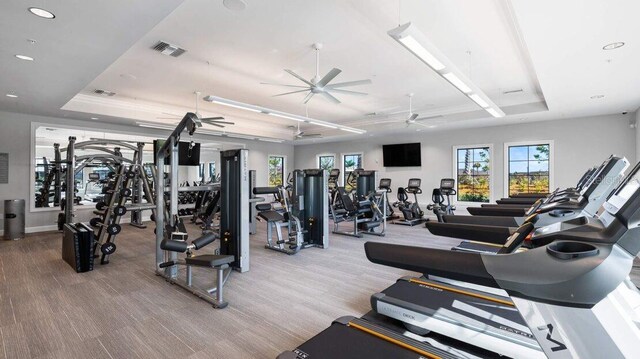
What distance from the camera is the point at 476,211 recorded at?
9.13ft

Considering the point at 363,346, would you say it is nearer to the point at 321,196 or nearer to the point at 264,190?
the point at 321,196

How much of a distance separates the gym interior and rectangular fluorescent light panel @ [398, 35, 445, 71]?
0.09ft

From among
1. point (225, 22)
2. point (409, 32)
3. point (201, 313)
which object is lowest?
point (201, 313)

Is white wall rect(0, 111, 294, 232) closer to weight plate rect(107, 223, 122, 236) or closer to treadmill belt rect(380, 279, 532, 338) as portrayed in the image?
weight plate rect(107, 223, 122, 236)

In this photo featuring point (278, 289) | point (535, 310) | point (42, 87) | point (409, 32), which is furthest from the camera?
point (42, 87)

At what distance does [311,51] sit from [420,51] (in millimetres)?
1921

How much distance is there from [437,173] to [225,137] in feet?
23.1

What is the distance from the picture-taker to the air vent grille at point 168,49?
162 inches

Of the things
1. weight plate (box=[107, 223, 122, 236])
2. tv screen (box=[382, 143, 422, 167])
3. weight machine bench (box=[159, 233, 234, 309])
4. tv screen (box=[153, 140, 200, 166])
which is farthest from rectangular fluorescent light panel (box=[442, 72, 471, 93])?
tv screen (box=[153, 140, 200, 166])

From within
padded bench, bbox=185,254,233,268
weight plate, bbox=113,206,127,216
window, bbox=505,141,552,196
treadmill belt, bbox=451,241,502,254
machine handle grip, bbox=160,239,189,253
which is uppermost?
window, bbox=505,141,552,196

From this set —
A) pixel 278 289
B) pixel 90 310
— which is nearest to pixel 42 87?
pixel 90 310

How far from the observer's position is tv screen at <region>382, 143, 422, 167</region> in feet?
32.0

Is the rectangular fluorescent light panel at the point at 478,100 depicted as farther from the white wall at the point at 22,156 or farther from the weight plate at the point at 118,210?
the white wall at the point at 22,156

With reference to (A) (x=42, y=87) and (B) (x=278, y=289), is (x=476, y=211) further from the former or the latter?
(A) (x=42, y=87)
